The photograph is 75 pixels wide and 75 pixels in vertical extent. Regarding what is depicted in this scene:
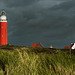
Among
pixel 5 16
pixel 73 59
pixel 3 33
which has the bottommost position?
pixel 73 59

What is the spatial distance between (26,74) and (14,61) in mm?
1736

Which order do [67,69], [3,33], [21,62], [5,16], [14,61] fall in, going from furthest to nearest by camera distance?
[5,16] < [3,33] < [14,61] < [21,62] < [67,69]

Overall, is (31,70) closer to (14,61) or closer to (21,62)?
(21,62)

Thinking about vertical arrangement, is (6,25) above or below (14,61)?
above

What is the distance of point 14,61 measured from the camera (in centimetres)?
739

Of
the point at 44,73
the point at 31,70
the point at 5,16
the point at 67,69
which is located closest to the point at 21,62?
the point at 31,70

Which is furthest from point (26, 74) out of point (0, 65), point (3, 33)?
point (3, 33)

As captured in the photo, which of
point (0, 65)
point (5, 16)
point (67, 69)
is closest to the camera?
point (67, 69)

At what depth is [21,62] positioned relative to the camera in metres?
6.56

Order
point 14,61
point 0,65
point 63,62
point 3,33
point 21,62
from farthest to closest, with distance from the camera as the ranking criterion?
1. point 3,33
2. point 0,65
3. point 14,61
4. point 21,62
5. point 63,62

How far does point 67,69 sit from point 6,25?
55.0 m

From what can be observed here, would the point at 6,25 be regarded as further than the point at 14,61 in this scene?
Yes

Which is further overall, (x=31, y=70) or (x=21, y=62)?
(x=21, y=62)

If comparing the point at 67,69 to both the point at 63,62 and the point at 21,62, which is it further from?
the point at 21,62
